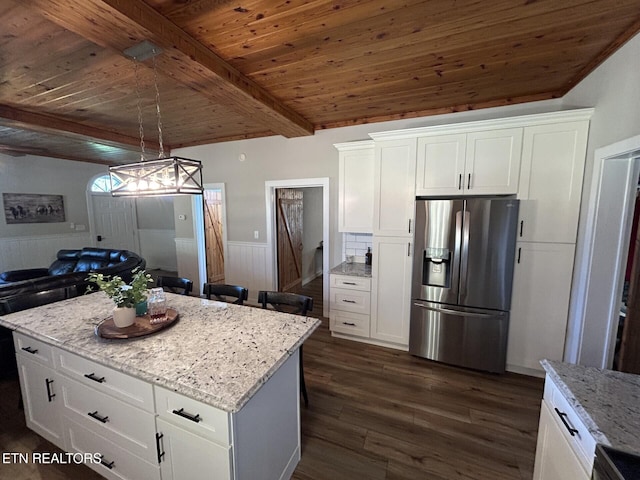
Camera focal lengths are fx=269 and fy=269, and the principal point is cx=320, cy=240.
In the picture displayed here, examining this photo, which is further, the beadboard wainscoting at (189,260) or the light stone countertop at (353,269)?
the beadboard wainscoting at (189,260)

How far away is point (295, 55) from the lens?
2018 millimetres

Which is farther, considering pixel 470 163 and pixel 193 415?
pixel 470 163

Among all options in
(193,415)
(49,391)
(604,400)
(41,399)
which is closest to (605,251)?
(604,400)

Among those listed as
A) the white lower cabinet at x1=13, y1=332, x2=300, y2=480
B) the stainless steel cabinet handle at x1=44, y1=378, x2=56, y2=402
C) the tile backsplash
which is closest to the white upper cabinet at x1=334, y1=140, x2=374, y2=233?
the tile backsplash

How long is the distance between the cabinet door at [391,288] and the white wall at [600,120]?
1.39m

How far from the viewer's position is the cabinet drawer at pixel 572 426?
2.95ft

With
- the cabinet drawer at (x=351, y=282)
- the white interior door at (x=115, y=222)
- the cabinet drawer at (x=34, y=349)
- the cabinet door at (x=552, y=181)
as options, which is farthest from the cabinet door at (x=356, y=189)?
the white interior door at (x=115, y=222)

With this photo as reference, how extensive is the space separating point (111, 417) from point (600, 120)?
3.88 meters

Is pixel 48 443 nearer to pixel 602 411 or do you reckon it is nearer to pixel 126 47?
pixel 126 47

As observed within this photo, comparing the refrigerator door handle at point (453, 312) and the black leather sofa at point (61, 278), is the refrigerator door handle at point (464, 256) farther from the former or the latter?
the black leather sofa at point (61, 278)

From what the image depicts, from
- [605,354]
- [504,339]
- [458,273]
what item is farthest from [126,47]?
[605,354]

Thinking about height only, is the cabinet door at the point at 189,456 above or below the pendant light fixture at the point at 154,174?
below

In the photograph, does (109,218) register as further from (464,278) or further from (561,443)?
(561,443)

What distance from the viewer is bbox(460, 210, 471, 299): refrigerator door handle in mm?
2564
